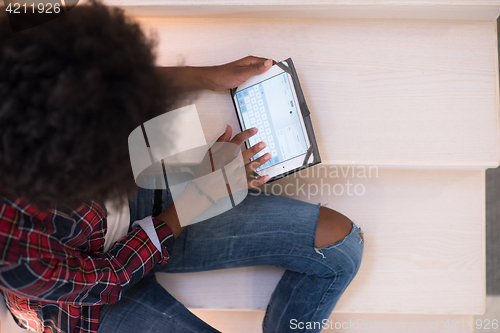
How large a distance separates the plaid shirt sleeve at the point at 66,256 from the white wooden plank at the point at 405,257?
242 millimetres

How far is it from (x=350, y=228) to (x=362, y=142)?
23 cm

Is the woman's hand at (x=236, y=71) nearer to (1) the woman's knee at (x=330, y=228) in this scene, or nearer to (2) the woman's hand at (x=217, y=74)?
(2) the woman's hand at (x=217, y=74)

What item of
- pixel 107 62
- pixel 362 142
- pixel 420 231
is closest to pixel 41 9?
pixel 107 62

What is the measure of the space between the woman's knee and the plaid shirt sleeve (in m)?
0.38

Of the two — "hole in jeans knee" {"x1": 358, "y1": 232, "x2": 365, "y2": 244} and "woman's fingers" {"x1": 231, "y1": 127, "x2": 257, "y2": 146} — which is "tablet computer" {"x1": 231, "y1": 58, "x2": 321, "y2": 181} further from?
"hole in jeans knee" {"x1": 358, "y1": 232, "x2": 365, "y2": 244}

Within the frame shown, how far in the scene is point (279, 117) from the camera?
69cm

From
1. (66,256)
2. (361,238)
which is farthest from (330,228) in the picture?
(66,256)

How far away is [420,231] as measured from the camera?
2.76 ft

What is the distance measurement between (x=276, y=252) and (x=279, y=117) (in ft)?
1.05

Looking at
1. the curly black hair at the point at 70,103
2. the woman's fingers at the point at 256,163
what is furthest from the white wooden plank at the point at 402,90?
the curly black hair at the point at 70,103

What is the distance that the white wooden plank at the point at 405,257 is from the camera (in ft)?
2.72

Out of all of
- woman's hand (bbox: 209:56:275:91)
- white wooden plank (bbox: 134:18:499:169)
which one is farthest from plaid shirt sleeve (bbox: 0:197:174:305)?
white wooden plank (bbox: 134:18:499:169)

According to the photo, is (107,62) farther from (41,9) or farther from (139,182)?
(139,182)

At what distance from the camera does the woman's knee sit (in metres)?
0.78
